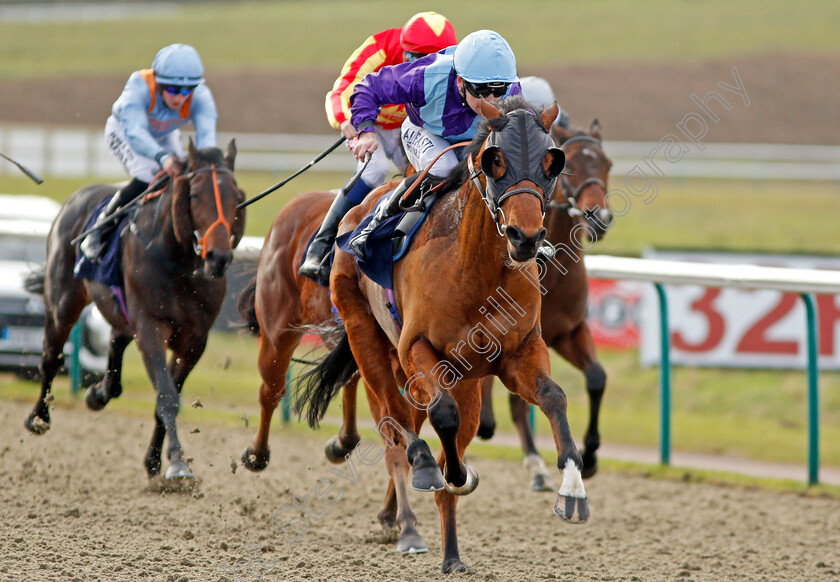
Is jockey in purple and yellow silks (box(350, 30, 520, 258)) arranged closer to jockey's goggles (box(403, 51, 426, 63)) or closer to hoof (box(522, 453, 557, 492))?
jockey's goggles (box(403, 51, 426, 63))

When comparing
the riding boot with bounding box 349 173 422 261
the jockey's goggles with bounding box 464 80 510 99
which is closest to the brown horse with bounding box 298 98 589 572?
the riding boot with bounding box 349 173 422 261

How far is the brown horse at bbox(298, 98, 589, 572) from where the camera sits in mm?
3572

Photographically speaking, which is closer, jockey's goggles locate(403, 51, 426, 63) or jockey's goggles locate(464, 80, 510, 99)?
jockey's goggles locate(464, 80, 510, 99)

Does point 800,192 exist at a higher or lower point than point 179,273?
higher

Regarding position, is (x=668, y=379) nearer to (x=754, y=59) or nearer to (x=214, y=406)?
(x=214, y=406)

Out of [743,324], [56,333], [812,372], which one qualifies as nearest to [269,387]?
[56,333]

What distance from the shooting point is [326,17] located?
3619 centimetres

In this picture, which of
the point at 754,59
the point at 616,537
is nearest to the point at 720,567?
the point at 616,537

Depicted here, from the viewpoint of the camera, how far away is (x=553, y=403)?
3.74 m

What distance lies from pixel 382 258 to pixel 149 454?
248 cm

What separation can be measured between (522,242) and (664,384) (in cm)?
383

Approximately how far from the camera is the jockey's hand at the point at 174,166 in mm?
5871

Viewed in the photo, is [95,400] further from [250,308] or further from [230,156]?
[230,156]

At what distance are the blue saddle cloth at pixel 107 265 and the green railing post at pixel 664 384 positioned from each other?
3.35 meters
